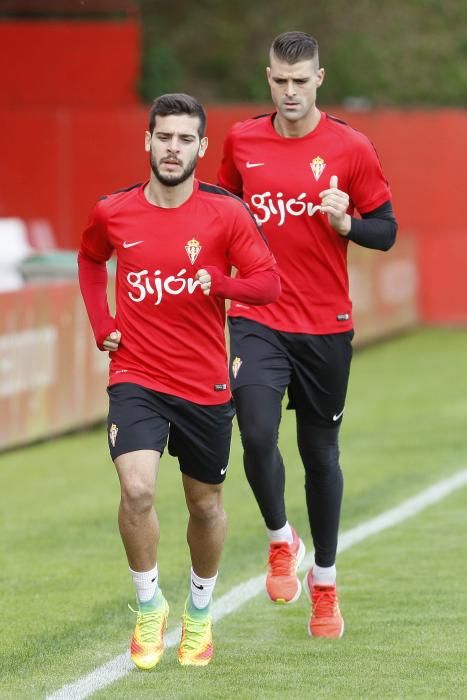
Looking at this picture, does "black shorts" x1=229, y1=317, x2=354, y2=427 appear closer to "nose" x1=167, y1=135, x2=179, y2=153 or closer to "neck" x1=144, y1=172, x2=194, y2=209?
"neck" x1=144, y1=172, x2=194, y2=209

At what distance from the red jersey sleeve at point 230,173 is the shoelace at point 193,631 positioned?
195cm

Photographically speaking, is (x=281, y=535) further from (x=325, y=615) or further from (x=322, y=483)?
(x=325, y=615)

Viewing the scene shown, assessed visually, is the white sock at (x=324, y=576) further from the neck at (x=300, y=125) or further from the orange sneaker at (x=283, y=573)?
the neck at (x=300, y=125)

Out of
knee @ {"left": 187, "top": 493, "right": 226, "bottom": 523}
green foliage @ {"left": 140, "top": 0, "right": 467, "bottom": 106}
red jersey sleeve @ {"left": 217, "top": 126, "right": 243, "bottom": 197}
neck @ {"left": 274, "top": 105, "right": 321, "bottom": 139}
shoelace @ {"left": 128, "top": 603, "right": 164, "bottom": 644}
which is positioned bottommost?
green foliage @ {"left": 140, "top": 0, "right": 467, "bottom": 106}

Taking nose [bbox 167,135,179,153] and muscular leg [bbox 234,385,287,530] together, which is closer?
nose [bbox 167,135,179,153]

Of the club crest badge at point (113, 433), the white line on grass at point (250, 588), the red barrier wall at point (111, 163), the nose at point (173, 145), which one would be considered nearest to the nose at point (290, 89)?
the nose at point (173, 145)

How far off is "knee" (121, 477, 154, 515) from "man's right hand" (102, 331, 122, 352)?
1.83 ft

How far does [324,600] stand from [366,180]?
70.2 inches

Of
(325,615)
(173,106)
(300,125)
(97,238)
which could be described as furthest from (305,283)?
(325,615)

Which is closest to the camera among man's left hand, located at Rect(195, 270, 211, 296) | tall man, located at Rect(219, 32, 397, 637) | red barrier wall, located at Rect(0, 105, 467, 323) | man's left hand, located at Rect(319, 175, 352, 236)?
man's left hand, located at Rect(195, 270, 211, 296)

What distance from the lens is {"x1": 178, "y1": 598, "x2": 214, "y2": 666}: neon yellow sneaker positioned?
673 cm

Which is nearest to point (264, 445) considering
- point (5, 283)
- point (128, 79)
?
point (5, 283)

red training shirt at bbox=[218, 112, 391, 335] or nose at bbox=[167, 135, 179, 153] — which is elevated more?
nose at bbox=[167, 135, 179, 153]

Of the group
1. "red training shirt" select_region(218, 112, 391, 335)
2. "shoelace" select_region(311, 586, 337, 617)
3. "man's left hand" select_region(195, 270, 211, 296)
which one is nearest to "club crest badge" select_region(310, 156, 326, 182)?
"red training shirt" select_region(218, 112, 391, 335)
